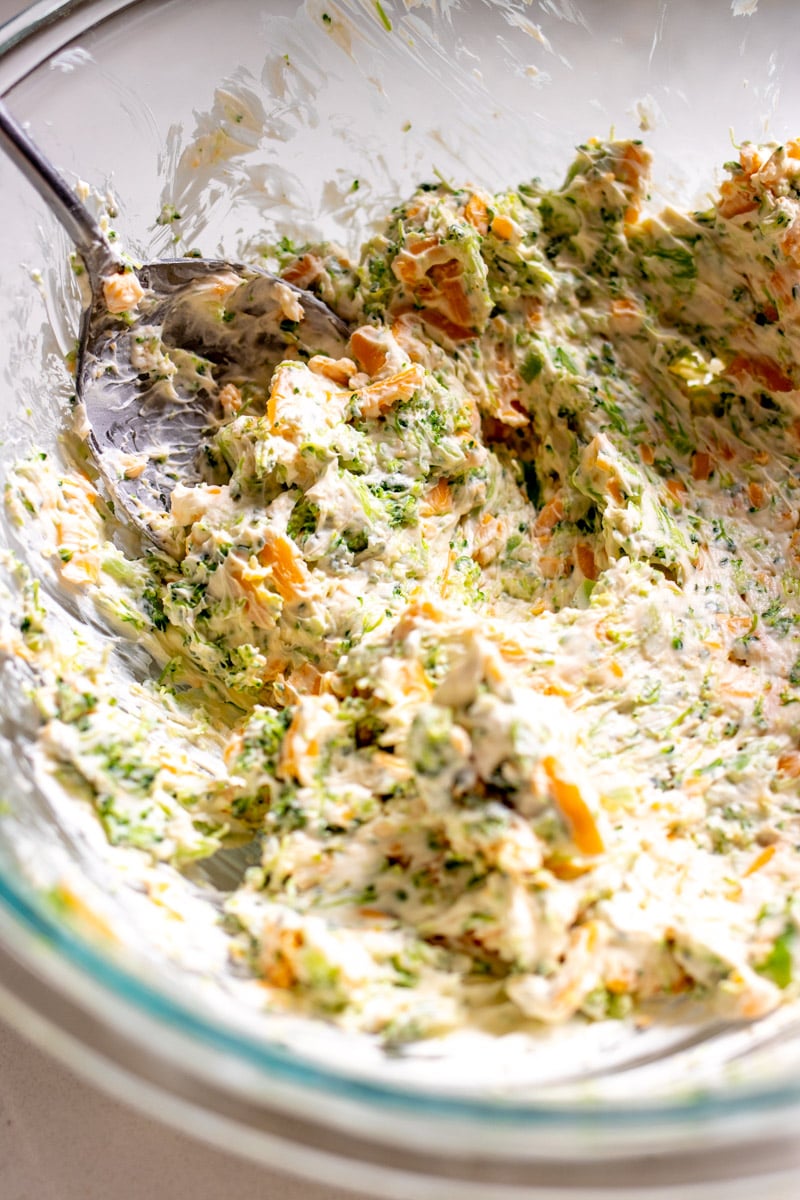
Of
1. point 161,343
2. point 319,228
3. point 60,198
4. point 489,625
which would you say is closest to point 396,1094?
point 489,625

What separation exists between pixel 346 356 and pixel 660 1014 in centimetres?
114

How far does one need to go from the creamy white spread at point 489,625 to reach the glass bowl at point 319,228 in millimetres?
83

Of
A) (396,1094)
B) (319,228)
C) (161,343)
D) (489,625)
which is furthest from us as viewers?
(319,228)

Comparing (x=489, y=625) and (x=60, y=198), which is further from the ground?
(x=60, y=198)

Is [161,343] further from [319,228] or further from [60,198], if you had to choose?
[319,228]

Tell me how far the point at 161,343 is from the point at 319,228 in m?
0.40

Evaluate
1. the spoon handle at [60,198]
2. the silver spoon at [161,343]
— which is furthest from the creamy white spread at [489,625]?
the spoon handle at [60,198]

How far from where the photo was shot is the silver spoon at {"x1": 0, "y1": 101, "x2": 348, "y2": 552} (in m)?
1.57

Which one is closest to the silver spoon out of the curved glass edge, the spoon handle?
the spoon handle

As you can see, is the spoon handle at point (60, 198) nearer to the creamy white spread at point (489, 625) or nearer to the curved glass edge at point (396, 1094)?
the creamy white spread at point (489, 625)

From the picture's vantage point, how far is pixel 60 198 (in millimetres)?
1544

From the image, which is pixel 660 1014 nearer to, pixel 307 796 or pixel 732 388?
pixel 307 796

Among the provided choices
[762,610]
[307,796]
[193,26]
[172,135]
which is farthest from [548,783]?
[193,26]

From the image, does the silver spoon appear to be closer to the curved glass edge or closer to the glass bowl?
the glass bowl
